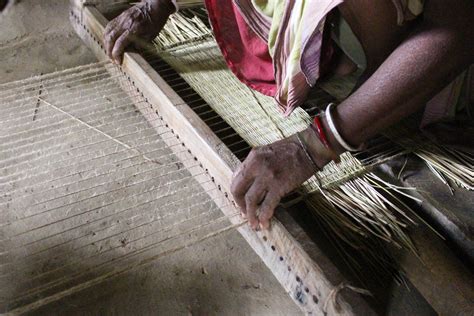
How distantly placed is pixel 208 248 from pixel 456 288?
0.60 m

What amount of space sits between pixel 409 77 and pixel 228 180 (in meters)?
0.47

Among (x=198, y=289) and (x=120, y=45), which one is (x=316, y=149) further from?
(x=120, y=45)

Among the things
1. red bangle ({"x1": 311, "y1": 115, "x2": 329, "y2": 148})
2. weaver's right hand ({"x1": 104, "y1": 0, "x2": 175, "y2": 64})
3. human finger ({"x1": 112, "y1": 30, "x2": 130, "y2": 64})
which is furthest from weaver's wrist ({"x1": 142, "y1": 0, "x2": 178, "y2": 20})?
red bangle ({"x1": 311, "y1": 115, "x2": 329, "y2": 148})

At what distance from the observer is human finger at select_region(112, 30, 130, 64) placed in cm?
160

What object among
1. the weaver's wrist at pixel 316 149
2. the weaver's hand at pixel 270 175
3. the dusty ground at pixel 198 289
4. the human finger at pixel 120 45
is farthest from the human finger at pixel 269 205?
the human finger at pixel 120 45

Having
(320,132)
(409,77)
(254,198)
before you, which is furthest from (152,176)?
(409,77)

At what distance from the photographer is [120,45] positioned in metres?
1.60

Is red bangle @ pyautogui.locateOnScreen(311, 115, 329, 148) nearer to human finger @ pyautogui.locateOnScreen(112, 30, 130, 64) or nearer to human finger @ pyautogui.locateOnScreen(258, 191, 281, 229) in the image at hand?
human finger @ pyautogui.locateOnScreen(258, 191, 281, 229)

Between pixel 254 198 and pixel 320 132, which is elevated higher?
pixel 320 132

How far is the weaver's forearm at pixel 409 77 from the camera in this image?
920 mm

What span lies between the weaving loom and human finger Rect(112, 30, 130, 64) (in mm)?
44

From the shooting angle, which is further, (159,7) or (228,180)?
(159,7)

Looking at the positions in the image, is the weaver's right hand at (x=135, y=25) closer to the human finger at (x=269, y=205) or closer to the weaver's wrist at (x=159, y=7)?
the weaver's wrist at (x=159, y=7)

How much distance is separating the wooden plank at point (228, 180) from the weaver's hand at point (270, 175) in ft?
0.15
